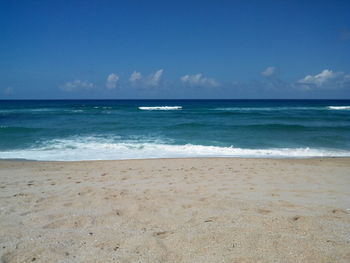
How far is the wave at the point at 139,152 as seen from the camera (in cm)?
1102

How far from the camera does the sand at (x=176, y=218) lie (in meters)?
2.73

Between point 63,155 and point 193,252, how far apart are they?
32.3ft

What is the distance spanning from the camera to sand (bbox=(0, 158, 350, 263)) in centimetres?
273

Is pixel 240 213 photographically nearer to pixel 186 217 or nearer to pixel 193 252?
pixel 186 217

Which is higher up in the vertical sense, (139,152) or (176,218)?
(176,218)

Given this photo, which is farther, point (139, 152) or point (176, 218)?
point (139, 152)

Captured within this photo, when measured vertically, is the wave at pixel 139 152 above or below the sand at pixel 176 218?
below

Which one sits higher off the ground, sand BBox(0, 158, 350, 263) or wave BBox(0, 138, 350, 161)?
sand BBox(0, 158, 350, 263)

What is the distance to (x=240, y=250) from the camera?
2752 mm

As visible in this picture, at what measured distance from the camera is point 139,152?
12.0m

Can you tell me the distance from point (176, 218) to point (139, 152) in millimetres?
8525

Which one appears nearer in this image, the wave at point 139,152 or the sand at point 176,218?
the sand at point 176,218

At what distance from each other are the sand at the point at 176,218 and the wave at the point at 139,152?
4492mm

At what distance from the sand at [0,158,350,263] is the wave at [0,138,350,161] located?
4492mm
